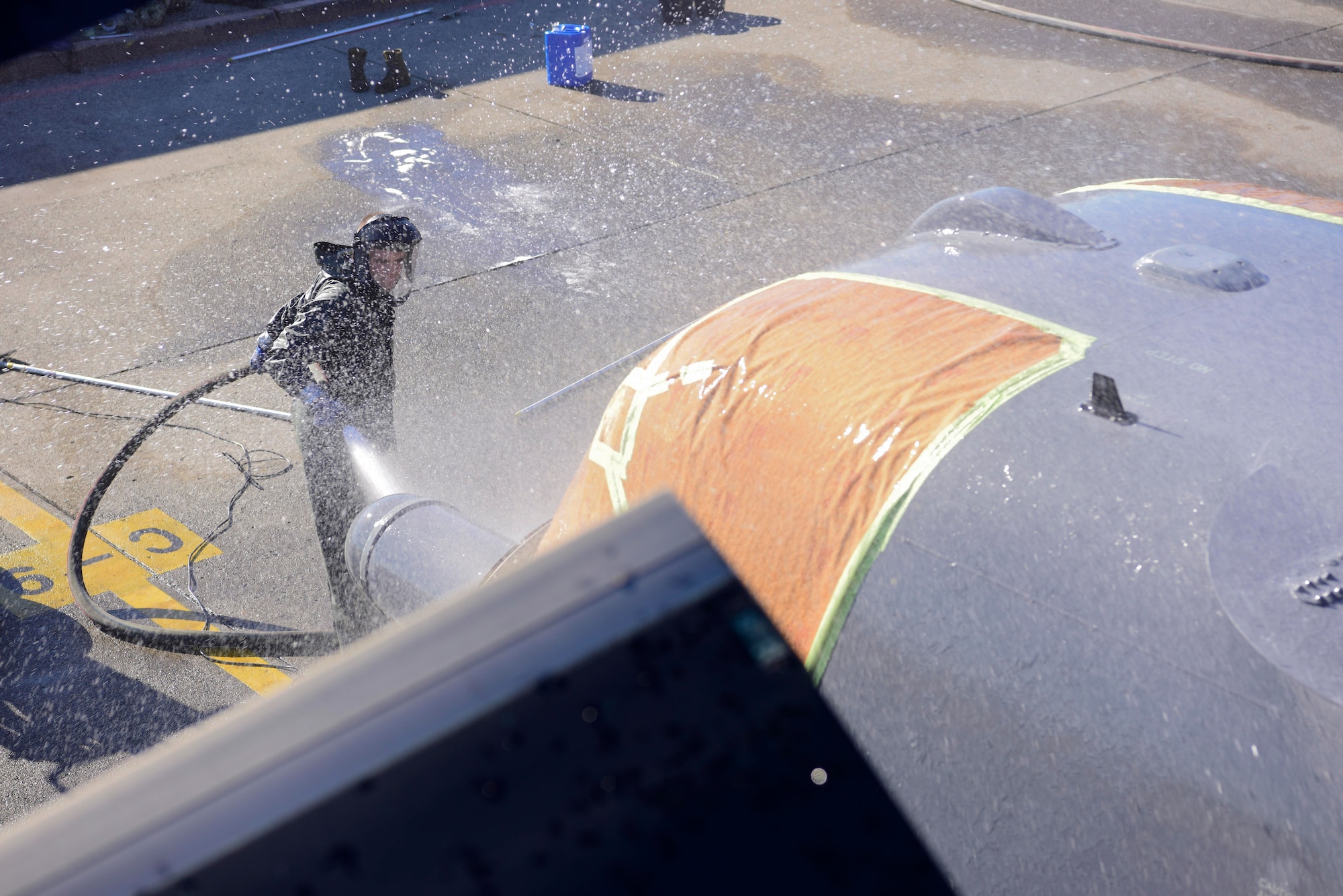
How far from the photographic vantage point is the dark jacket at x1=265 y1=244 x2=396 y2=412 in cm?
503

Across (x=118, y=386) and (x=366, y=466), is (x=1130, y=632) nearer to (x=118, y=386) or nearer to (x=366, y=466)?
(x=366, y=466)

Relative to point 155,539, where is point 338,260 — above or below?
above

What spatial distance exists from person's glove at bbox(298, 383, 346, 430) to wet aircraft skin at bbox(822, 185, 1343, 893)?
3.42 m

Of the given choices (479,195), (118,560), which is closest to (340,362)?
(118,560)

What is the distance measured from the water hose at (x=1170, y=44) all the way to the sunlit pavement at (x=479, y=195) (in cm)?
24

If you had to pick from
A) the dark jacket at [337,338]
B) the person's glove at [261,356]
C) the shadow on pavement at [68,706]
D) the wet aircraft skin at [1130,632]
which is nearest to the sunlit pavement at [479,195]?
the shadow on pavement at [68,706]

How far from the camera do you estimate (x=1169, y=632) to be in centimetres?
187

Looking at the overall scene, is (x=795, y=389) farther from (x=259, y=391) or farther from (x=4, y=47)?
(x=259, y=391)

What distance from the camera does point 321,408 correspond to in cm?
506

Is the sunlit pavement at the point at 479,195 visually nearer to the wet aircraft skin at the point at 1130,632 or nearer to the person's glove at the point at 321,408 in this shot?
the person's glove at the point at 321,408

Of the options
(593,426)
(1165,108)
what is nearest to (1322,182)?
(1165,108)

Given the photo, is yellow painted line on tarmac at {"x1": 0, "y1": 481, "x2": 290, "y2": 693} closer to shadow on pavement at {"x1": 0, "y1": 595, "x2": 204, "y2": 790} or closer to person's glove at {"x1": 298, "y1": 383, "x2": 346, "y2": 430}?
shadow on pavement at {"x1": 0, "y1": 595, "x2": 204, "y2": 790}

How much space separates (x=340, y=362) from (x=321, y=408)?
240mm

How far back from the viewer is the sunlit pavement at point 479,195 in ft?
18.0
